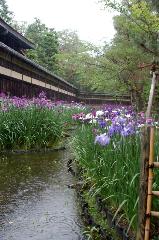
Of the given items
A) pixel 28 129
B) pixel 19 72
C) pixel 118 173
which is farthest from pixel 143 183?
pixel 19 72

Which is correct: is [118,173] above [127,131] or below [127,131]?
below

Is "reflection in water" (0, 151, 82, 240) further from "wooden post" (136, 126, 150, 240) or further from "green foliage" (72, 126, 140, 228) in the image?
"wooden post" (136, 126, 150, 240)

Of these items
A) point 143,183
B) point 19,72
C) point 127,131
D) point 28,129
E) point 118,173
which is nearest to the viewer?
point 143,183


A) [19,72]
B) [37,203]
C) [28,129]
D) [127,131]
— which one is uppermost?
[19,72]

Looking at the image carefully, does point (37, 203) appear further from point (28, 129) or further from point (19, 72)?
point (19, 72)

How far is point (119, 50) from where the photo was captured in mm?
22562

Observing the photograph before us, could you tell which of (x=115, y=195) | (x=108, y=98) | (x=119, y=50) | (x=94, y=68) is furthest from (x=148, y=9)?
(x=108, y=98)

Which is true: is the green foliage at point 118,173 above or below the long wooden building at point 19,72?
below

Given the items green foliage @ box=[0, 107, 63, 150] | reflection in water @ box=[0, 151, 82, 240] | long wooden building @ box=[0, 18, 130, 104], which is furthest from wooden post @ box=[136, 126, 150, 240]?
long wooden building @ box=[0, 18, 130, 104]

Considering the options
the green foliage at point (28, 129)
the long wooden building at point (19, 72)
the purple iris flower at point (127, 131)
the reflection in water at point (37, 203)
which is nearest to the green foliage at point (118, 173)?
the purple iris flower at point (127, 131)

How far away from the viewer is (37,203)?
506 cm

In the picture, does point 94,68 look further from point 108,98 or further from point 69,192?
point 69,192

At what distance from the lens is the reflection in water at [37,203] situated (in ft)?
13.3

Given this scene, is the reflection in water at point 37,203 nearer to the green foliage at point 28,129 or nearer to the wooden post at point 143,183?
the wooden post at point 143,183
